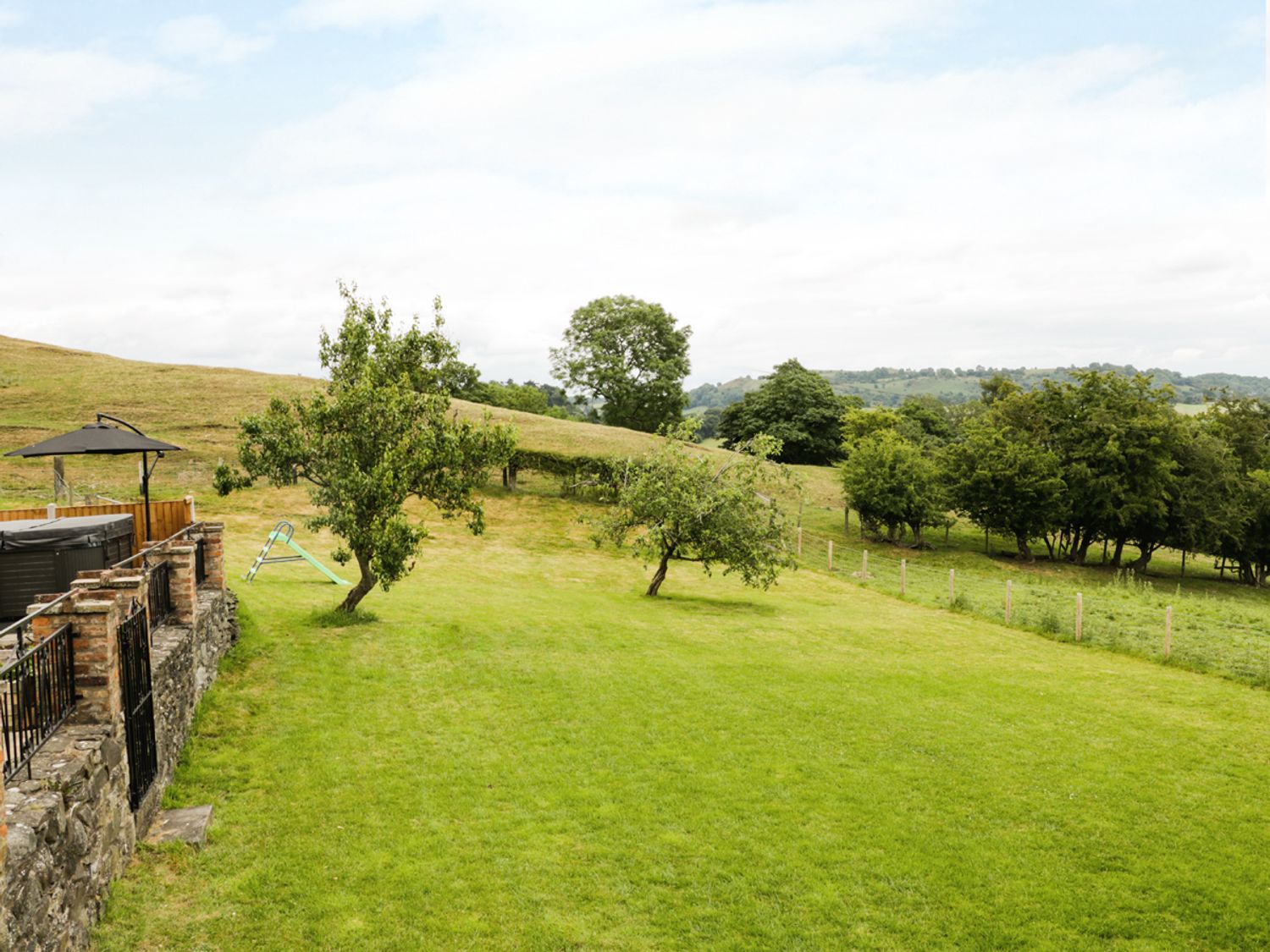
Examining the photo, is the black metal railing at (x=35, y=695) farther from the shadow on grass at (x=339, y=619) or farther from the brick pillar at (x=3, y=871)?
the shadow on grass at (x=339, y=619)

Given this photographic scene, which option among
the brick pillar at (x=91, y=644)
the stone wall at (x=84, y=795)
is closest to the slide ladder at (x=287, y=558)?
the stone wall at (x=84, y=795)

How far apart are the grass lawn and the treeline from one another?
23.9 m

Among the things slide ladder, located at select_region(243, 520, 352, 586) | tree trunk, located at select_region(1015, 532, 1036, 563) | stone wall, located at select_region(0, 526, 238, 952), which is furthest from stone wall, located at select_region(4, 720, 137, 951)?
tree trunk, located at select_region(1015, 532, 1036, 563)

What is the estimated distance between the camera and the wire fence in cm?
2095

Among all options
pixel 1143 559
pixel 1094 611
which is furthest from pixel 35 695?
pixel 1143 559

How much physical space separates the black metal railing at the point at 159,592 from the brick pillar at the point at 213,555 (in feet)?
9.99

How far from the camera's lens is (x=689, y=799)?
10.4m

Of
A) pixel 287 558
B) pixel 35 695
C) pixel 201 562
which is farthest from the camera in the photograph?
pixel 287 558

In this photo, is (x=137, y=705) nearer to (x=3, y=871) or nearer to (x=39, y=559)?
(x=3, y=871)

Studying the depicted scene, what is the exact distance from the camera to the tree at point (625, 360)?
68500 mm

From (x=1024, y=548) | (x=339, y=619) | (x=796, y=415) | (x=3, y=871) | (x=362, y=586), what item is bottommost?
(x=1024, y=548)

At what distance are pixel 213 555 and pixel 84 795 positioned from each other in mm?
9003

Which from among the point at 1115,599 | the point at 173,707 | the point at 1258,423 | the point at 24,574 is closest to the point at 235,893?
the point at 173,707

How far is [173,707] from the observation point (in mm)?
10625
